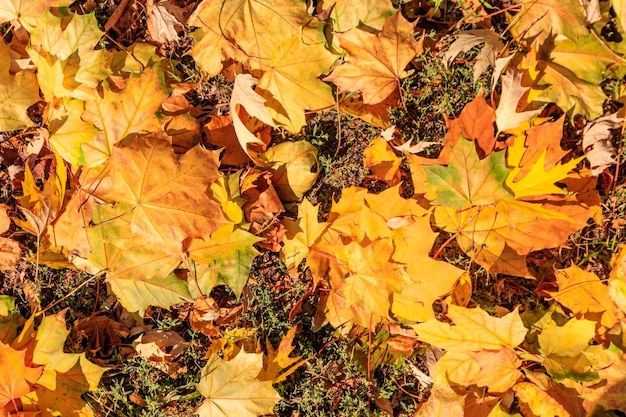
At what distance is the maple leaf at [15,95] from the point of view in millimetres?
1986

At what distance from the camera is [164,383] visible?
7.23ft

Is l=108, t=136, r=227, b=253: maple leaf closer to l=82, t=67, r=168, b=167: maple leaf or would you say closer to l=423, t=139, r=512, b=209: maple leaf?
l=82, t=67, r=168, b=167: maple leaf

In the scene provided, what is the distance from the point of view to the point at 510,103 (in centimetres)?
180

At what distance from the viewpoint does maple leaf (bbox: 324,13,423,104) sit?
1.86 m

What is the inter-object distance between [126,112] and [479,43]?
1274 mm

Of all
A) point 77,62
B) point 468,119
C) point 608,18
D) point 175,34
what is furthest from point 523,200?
point 77,62

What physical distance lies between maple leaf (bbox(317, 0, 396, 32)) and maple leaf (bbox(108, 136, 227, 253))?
67 cm

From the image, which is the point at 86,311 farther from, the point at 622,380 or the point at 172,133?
the point at 622,380

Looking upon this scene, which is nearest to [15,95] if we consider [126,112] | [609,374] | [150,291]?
[126,112]

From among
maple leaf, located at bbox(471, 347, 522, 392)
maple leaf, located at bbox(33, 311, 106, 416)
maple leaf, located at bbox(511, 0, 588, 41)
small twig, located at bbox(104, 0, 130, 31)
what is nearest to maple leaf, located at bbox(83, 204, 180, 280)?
maple leaf, located at bbox(33, 311, 106, 416)

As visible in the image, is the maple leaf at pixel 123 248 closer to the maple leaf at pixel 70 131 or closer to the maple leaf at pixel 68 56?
the maple leaf at pixel 70 131

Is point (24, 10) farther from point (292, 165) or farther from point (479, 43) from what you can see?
point (479, 43)

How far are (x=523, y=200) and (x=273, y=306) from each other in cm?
101

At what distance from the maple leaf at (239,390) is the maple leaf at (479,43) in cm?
128
